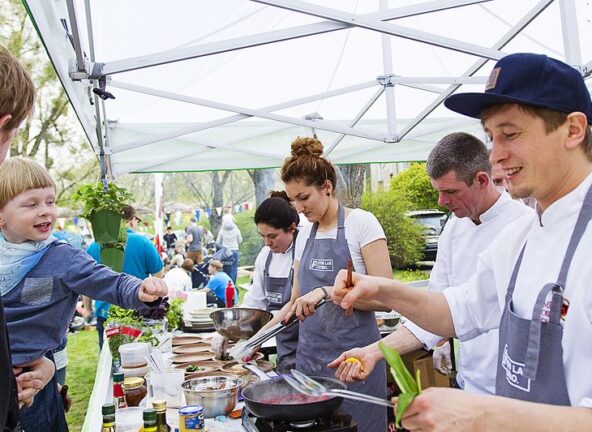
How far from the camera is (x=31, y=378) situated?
1998mm

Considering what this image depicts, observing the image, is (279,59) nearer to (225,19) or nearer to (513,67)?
(225,19)

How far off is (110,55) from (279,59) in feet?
6.37

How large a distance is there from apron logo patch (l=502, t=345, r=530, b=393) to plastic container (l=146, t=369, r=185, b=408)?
1.51 meters

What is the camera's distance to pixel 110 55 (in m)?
3.47

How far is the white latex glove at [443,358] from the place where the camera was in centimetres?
341

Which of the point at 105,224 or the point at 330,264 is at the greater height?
the point at 105,224

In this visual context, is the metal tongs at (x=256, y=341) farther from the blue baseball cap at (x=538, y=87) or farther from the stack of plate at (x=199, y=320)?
the stack of plate at (x=199, y=320)

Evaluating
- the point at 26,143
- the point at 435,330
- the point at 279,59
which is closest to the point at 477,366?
the point at 435,330

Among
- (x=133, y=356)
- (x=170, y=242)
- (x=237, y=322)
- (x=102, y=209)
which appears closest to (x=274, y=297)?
(x=237, y=322)

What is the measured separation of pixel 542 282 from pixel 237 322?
2.04 meters

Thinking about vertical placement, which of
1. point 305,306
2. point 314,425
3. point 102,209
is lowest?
point 314,425

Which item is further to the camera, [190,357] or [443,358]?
[443,358]

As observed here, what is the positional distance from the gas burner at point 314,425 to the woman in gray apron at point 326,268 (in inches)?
29.1

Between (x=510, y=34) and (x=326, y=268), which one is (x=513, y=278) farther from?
(x=510, y=34)
